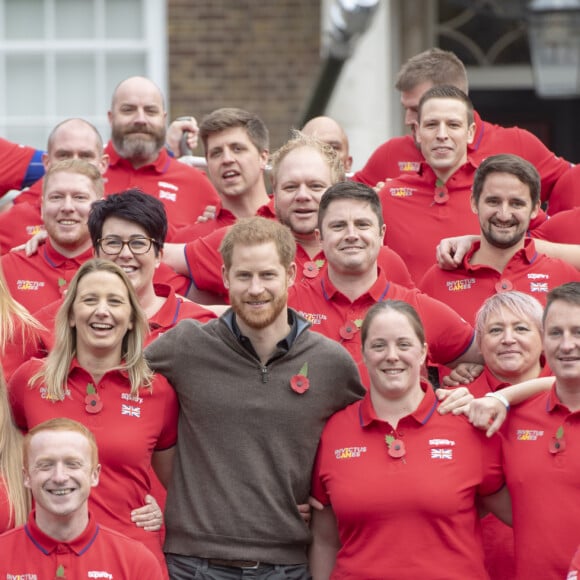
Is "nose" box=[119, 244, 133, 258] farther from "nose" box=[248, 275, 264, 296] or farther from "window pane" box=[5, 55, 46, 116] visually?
"window pane" box=[5, 55, 46, 116]

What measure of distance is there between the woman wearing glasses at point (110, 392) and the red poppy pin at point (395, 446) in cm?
93

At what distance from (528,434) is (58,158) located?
3.61 meters

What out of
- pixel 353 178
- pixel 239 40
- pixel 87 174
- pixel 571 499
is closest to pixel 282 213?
pixel 87 174

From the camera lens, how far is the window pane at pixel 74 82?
1448cm

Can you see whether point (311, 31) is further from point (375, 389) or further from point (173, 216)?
point (375, 389)

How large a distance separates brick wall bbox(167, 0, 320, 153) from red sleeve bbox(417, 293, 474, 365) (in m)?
6.71

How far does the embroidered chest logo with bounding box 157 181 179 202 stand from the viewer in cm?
Answer: 971

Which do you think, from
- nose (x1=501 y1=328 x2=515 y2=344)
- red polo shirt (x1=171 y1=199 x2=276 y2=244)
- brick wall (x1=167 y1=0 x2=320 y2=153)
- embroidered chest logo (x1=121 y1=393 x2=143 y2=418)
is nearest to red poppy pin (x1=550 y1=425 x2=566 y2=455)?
nose (x1=501 y1=328 x2=515 y2=344)

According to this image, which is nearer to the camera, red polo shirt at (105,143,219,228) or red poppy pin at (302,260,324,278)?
red poppy pin at (302,260,324,278)

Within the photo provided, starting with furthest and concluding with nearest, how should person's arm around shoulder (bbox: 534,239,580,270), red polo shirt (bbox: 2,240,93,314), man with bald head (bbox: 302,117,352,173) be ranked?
man with bald head (bbox: 302,117,352,173) < red polo shirt (bbox: 2,240,93,314) < person's arm around shoulder (bbox: 534,239,580,270)

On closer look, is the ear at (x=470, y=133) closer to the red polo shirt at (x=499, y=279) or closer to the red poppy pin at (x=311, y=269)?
the red polo shirt at (x=499, y=279)

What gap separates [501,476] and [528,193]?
157 centimetres

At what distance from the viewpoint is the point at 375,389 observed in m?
7.14

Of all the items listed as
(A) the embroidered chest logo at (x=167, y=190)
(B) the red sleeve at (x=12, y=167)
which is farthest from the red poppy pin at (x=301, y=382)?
(B) the red sleeve at (x=12, y=167)
